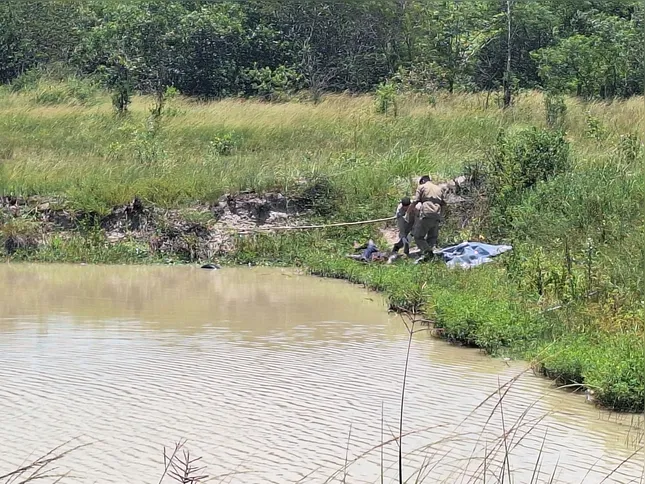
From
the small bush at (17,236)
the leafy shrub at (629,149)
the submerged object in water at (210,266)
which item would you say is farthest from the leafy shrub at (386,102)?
the small bush at (17,236)

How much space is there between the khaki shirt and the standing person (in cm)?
36

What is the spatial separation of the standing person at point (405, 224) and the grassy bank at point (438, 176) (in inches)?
30.6

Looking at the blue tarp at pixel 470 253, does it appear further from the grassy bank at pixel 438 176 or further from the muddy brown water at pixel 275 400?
the muddy brown water at pixel 275 400

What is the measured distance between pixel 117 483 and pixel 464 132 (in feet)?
57.6

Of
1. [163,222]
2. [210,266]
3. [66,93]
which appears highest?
[66,93]

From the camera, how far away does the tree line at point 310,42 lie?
2938 centimetres

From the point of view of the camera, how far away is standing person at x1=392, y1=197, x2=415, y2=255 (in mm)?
14836

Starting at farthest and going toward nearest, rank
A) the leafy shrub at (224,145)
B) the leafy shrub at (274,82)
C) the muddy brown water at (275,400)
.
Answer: the leafy shrub at (274,82)
the leafy shrub at (224,145)
the muddy brown water at (275,400)

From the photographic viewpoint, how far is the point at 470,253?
45.3 feet

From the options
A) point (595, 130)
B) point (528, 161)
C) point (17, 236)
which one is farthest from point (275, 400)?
point (595, 130)

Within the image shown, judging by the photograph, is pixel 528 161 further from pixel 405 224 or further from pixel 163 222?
pixel 163 222

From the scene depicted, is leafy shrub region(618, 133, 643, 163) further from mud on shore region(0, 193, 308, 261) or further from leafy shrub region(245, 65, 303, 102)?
leafy shrub region(245, 65, 303, 102)

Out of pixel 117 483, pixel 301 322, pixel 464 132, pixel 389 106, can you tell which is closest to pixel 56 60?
pixel 389 106

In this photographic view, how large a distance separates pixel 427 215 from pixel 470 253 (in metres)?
0.86
